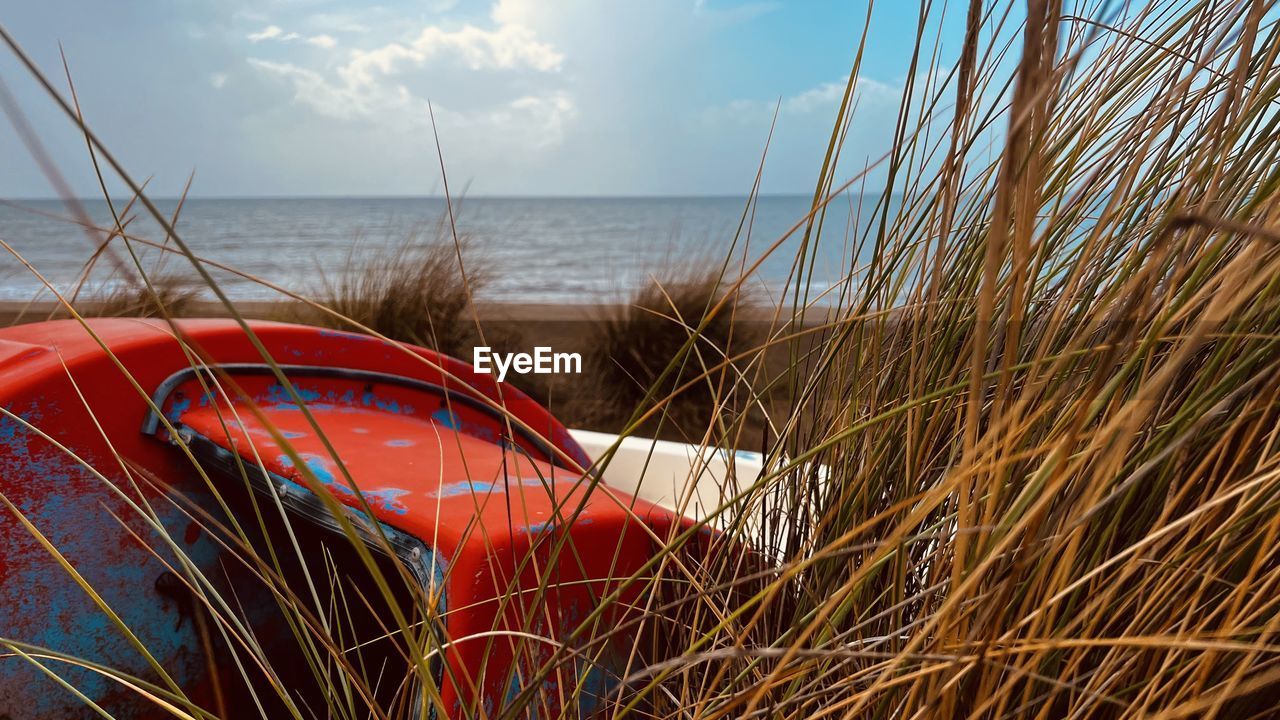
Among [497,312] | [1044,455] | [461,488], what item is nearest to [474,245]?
[497,312]

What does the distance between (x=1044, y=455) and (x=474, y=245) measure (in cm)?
307

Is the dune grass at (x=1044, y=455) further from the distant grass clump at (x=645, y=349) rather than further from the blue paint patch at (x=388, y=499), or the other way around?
the distant grass clump at (x=645, y=349)

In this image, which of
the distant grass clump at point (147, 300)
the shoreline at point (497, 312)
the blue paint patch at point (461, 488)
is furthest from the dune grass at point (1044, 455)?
the shoreline at point (497, 312)

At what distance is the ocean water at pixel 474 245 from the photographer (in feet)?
11.4

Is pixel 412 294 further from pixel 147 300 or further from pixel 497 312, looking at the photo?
pixel 147 300

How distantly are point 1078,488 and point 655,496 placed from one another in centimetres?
137

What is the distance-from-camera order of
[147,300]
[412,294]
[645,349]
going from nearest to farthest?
[147,300] < [412,294] < [645,349]

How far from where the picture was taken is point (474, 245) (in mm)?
3307

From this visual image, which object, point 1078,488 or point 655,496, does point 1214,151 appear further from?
point 655,496

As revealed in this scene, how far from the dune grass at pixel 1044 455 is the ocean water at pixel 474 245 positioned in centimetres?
20

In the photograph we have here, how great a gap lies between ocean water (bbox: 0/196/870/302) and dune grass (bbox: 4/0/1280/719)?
0.20 m

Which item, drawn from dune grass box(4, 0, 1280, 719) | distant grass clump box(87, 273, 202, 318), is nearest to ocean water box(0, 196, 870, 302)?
distant grass clump box(87, 273, 202, 318)

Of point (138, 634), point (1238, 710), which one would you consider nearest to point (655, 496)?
point (138, 634)

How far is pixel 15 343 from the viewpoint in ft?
2.73
